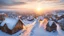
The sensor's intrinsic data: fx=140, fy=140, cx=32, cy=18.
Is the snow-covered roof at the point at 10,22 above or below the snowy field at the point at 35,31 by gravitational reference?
above

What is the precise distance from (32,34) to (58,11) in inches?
23.6

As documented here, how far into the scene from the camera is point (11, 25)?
2.20 meters

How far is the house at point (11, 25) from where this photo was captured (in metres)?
2.20

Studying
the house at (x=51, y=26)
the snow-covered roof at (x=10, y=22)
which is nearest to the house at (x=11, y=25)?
the snow-covered roof at (x=10, y=22)

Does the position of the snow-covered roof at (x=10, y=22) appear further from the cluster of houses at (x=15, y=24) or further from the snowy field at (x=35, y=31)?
the snowy field at (x=35, y=31)

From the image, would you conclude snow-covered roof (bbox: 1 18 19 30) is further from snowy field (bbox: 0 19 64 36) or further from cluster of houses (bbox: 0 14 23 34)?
snowy field (bbox: 0 19 64 36)

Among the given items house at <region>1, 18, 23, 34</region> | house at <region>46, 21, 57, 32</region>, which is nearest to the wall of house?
house at <region>1, 18, 23, 34</region>

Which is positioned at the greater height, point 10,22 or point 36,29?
point 10,22

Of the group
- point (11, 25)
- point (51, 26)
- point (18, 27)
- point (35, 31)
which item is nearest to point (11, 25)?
point (11, 25)

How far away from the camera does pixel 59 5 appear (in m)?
2.42

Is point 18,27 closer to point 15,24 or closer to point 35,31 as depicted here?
point 15,24

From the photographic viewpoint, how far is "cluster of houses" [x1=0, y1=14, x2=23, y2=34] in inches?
86.5

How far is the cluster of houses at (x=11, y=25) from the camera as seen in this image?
7.21 ft

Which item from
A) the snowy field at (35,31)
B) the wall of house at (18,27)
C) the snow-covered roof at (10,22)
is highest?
the snow-covered roof at (10,22)
